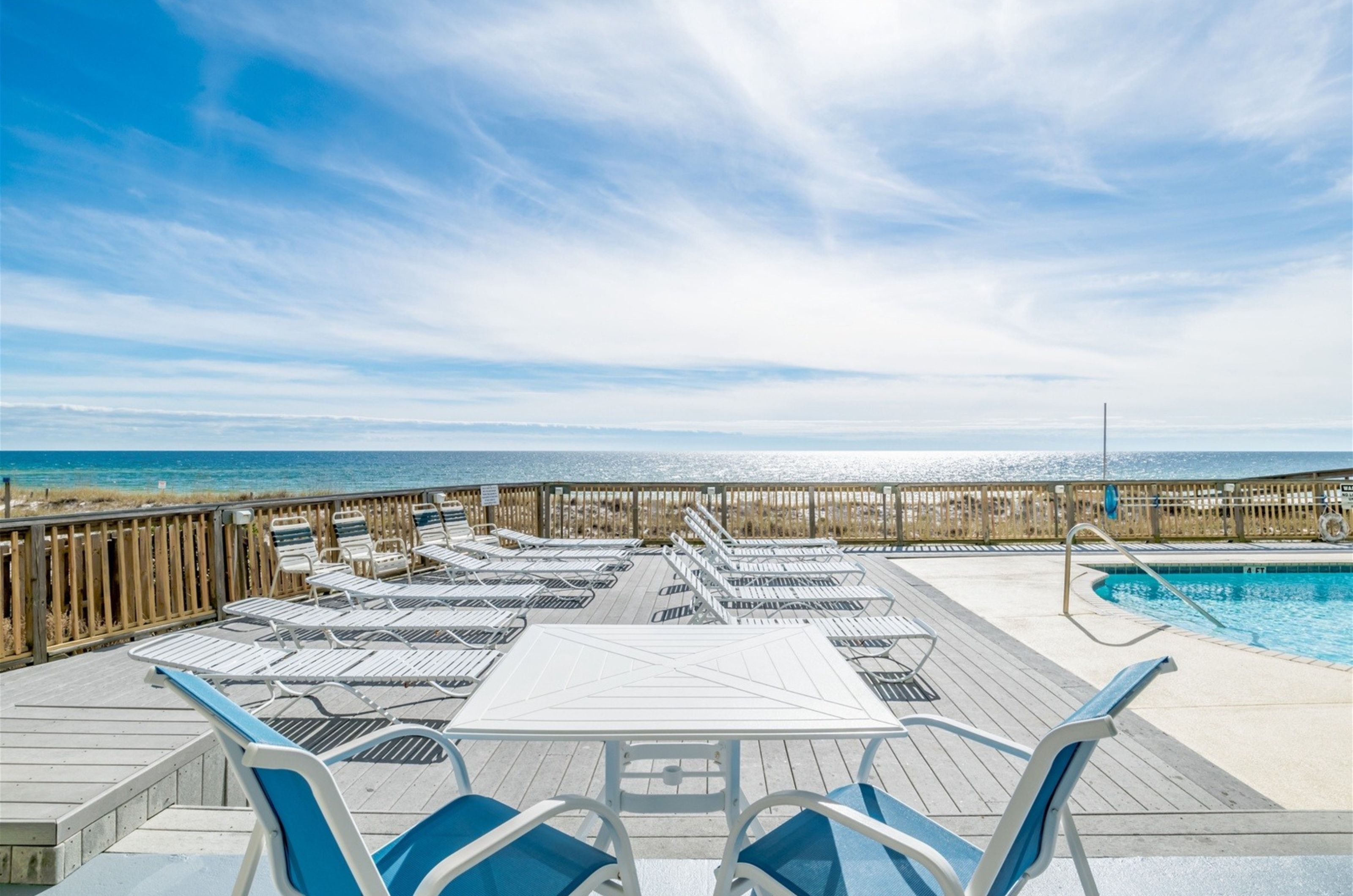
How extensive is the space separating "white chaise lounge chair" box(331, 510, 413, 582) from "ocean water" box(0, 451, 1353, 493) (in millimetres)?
25496

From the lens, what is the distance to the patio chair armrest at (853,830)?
47.9 inches

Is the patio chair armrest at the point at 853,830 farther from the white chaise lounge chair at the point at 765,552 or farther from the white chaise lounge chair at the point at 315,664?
the white chaise lounge chair at the point at 765,552

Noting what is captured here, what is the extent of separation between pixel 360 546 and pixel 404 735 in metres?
5.54

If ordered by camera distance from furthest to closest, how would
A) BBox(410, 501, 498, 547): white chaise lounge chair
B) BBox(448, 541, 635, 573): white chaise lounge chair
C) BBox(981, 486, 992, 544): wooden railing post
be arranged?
BBox(981, 486, 992, 544): wooden railing post, BBox(410, 501, 498, 547): white chaise lounge chair, BBox(448, 541, 635, 573): white chaise lounge chair

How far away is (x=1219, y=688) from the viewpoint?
3842 millimetres

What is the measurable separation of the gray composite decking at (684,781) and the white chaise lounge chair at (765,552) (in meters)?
3.00

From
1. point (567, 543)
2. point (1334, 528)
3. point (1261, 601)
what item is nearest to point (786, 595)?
point (567, 543)

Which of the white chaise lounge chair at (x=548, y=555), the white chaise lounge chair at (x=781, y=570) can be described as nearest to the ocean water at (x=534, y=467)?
the white chaise lounge chair at (x=548, y=555)

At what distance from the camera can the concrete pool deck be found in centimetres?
279

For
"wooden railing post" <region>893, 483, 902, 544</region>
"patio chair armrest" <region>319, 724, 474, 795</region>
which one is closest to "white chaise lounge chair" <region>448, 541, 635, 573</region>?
"wooden railing post" <region>893, 483, 902, 544</region>

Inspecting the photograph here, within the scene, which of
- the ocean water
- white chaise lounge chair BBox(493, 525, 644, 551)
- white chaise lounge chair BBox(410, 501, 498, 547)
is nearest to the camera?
white chaise lounge chair BBox(410, 501, 498, 547)

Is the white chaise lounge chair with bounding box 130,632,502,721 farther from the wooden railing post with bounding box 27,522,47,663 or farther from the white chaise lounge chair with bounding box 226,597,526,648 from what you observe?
the wooden railing post with bounding box 27,522,47,663

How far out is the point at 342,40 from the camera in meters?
8.10

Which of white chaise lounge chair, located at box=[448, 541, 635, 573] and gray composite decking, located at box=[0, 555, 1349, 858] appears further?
white chaise lounge chair, located at box=[448, 541, 635, 573]
